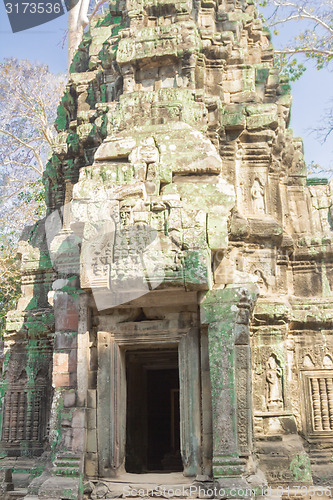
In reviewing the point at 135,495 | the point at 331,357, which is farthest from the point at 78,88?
the point at 135,495

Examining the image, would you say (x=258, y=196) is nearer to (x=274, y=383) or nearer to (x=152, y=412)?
(x=274, y=383)

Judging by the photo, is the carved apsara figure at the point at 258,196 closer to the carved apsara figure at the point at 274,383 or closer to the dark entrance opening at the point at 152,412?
the carved apsara figure at the point at 274,383

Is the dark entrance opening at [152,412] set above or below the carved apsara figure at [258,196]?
below

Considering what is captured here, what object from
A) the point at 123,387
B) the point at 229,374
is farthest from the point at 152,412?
the point at 229,374

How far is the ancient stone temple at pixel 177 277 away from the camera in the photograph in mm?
5625

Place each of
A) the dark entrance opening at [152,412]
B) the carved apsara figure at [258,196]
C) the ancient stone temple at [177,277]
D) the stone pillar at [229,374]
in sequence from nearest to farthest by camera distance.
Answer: the stone pillar at [229,374] < the ancient stone temple at [177,277] < the carved apsara figure at [258,196] < the dark entrance opening at [152,412]

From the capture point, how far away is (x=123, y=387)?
19.9ft

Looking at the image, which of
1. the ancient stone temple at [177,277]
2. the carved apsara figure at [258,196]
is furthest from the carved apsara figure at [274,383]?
the carved apsara figure at [258,196]

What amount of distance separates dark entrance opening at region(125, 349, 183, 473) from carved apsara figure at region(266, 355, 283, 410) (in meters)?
1.36

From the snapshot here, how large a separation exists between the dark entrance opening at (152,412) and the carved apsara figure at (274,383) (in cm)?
136

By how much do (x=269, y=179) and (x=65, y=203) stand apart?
3.08 m

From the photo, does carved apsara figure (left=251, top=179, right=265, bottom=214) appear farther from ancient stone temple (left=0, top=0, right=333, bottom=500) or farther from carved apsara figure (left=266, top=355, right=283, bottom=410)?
carved apsara figure (left=266, top=355, right=283, bottom=410)

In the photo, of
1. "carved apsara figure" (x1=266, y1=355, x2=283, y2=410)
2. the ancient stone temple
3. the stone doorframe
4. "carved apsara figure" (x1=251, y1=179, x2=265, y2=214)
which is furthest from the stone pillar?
"carved apsara figure" (x1=251, y1=179, x2=265, y2=214)

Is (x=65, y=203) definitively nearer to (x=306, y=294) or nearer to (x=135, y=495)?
(x=306, y=294)
